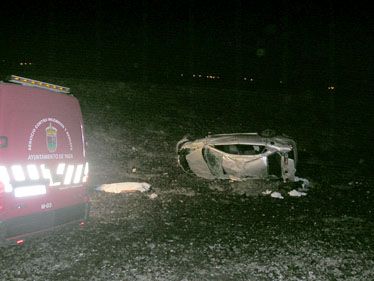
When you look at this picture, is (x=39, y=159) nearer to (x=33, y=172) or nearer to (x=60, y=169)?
(x=33, y=172)

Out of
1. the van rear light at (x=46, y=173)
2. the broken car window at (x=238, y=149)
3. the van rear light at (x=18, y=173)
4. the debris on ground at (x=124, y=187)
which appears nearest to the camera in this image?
the van rear light at (x=18, y=173)

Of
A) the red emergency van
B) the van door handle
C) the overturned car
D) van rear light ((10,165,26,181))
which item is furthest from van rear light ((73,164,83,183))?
the overturned car

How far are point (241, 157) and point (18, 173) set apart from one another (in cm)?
665

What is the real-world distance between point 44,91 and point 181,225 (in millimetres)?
3773

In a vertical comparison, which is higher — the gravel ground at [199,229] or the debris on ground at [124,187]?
the debris on ground at [124,187]

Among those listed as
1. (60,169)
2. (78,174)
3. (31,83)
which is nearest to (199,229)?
(78,174)

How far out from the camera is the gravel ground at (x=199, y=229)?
200 inches

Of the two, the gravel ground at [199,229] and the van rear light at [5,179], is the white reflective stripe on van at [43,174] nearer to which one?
the van rear light at [5,179]

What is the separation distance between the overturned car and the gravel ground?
1.56ft

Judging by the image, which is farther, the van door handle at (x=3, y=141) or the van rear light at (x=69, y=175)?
the van rear light at (x=69, y=175)

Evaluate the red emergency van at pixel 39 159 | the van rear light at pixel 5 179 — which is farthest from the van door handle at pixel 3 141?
the van rear light at pixel 5 179

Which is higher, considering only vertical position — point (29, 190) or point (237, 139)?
point (237, 139)

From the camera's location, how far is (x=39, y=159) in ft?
15.7

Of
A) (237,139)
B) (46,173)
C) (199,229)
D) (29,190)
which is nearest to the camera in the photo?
(29,190)
